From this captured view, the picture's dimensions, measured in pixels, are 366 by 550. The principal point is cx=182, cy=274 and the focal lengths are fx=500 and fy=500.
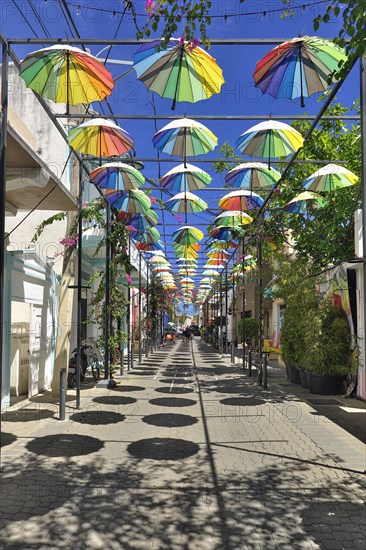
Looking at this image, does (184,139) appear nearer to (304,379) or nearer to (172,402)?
(172,402)

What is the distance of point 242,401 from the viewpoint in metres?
11.6

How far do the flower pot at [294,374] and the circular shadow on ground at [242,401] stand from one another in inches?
122

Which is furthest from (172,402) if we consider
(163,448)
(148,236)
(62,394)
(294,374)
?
(148,236)

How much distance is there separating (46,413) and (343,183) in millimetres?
8164

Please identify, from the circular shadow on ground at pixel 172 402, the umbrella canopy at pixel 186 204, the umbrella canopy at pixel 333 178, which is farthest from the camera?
the umbrella canopy at pixel 186 204

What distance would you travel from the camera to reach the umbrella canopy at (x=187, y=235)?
59.4 feet

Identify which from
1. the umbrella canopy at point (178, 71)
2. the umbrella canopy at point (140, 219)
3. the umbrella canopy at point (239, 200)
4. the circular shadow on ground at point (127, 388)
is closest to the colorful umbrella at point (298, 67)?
the umbrella canopy at point (178, 71)

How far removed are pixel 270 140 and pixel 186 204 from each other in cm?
431

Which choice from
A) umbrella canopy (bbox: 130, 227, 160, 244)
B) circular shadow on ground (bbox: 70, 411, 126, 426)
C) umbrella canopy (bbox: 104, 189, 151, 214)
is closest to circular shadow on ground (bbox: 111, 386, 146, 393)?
circular shadow on ground (bbox: 70, 411, 126, 426)

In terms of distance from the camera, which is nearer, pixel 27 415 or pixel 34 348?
pixel 27 415

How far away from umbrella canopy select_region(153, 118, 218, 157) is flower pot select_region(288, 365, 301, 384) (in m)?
7.73

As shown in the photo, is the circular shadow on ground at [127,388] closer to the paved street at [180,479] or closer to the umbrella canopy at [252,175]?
the paved street at [180,479]

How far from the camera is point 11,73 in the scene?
17156 mm

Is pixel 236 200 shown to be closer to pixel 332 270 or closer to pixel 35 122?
pixel 332 270
